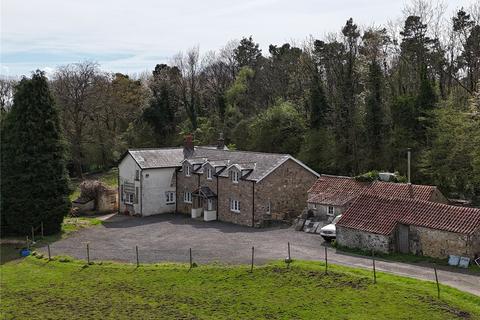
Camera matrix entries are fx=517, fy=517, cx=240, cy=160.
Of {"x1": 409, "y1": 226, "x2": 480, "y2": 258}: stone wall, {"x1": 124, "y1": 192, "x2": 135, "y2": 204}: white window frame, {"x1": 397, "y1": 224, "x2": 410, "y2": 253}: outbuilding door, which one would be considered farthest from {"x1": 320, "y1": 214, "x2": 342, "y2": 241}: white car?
{"x1": 124, "y1": 192, "x2": 135, "y2": 204}: white window frame

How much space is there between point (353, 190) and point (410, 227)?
30.2 feet

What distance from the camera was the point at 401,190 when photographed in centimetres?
3709

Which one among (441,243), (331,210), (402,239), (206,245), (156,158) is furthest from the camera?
(156,158)

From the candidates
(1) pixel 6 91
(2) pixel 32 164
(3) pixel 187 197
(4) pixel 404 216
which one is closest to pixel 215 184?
(3) pixel 187 197

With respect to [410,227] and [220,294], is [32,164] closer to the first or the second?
[220,294]

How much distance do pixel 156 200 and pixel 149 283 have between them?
20646 millimetres

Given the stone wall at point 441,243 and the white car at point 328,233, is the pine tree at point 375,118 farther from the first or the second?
the stone wall at point 441,243

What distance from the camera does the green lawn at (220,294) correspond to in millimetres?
22578

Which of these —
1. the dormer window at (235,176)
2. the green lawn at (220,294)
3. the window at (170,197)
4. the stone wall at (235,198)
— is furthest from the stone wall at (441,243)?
the window at (170,197)

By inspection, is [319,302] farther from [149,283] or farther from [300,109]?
[300,109]

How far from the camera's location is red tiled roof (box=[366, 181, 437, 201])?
118 ft

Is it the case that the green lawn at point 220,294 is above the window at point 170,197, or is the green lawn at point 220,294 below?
below

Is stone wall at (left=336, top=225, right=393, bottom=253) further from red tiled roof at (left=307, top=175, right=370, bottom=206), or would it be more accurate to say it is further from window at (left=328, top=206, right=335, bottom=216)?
window at (left=328, top=206, right=335, bottom=216)

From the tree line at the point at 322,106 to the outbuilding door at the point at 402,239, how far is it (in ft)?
30.3
